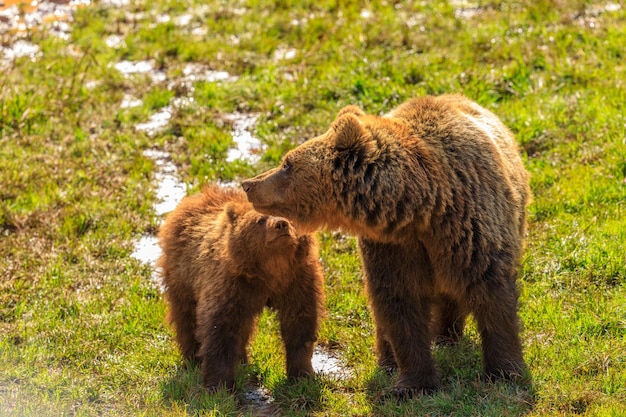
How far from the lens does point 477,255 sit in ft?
20.6

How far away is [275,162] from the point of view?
392 inches

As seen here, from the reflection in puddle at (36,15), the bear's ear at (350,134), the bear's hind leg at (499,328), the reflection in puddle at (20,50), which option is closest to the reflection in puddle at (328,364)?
the bear's hind leg at (499,328)

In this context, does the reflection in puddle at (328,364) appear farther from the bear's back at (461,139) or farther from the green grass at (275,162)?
the bear's back at (461,139)

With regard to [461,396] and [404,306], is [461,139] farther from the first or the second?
[461,396]

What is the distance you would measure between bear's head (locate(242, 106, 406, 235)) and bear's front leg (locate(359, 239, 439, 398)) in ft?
1.10

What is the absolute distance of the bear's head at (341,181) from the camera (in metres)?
6.11

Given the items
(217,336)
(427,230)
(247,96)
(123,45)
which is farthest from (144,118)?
(427,230)

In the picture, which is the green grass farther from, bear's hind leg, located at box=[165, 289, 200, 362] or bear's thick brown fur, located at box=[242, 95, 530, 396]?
bear's thick brown fur, located at box=[242, 95, 530, 396]

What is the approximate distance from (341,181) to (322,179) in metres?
0.12

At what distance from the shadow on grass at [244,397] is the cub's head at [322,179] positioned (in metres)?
1.20

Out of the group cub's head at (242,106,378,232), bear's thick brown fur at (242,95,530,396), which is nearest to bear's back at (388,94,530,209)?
bear's thick brown fur at (242,95,530,396)

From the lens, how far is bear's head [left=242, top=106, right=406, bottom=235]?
611 centimetres

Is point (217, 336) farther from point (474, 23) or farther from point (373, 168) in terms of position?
point (474, 23)

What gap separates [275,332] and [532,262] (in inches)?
82.2
